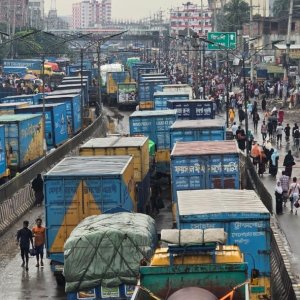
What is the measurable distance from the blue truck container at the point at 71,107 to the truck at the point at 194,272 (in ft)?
113

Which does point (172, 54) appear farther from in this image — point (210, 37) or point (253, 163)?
point (253, 163)

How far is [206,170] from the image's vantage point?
2239 cm

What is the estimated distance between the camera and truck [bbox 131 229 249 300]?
37.7ft

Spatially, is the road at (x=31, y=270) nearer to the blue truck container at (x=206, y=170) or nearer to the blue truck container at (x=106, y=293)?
the blue truck container at (x=206, y=170)

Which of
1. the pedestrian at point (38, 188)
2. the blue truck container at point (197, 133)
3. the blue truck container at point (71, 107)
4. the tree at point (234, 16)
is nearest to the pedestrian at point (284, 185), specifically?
the blue truck container at point (197, 133)

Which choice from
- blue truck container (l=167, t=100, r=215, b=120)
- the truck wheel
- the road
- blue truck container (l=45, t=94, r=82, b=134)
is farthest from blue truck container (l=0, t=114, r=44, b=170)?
the truck wheel

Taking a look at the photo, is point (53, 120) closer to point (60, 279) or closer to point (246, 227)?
point (60, 279)

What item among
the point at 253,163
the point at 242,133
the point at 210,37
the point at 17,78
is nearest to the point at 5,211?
the point at 253,163

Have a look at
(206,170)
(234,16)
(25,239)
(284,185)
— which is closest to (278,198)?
(284,185)

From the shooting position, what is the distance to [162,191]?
1245 inches

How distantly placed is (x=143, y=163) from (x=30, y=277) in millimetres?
7171

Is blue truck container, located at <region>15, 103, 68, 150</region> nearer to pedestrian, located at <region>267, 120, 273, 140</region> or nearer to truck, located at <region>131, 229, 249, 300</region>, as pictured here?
pedestrian, located at <region>267, 120, 273, 140</region>

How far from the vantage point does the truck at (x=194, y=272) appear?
1150cm

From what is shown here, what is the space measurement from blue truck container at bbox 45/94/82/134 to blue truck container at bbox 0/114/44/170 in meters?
10.8
